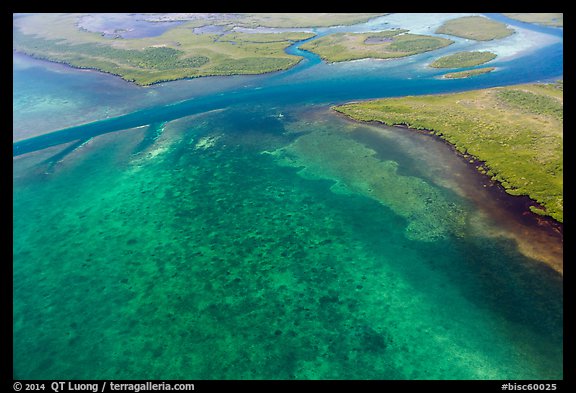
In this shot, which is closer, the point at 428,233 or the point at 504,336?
the point at 504,336

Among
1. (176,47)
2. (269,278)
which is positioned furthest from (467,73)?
(176,47)

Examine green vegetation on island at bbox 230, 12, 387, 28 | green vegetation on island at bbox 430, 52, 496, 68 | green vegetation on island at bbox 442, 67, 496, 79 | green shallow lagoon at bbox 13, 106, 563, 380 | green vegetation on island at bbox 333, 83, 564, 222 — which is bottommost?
green shallow lagoon at bbox 13, 106, 563, 380

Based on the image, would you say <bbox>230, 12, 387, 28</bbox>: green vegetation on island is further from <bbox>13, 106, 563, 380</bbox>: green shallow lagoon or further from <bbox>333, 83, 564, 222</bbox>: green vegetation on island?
<bbox>13, 106, 563, 380</bbox>: green shallow lagoon

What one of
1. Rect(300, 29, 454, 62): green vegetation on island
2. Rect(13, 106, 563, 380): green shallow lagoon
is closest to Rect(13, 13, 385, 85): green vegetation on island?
Rect(300, 29, 454, 62): green vegetation on island
